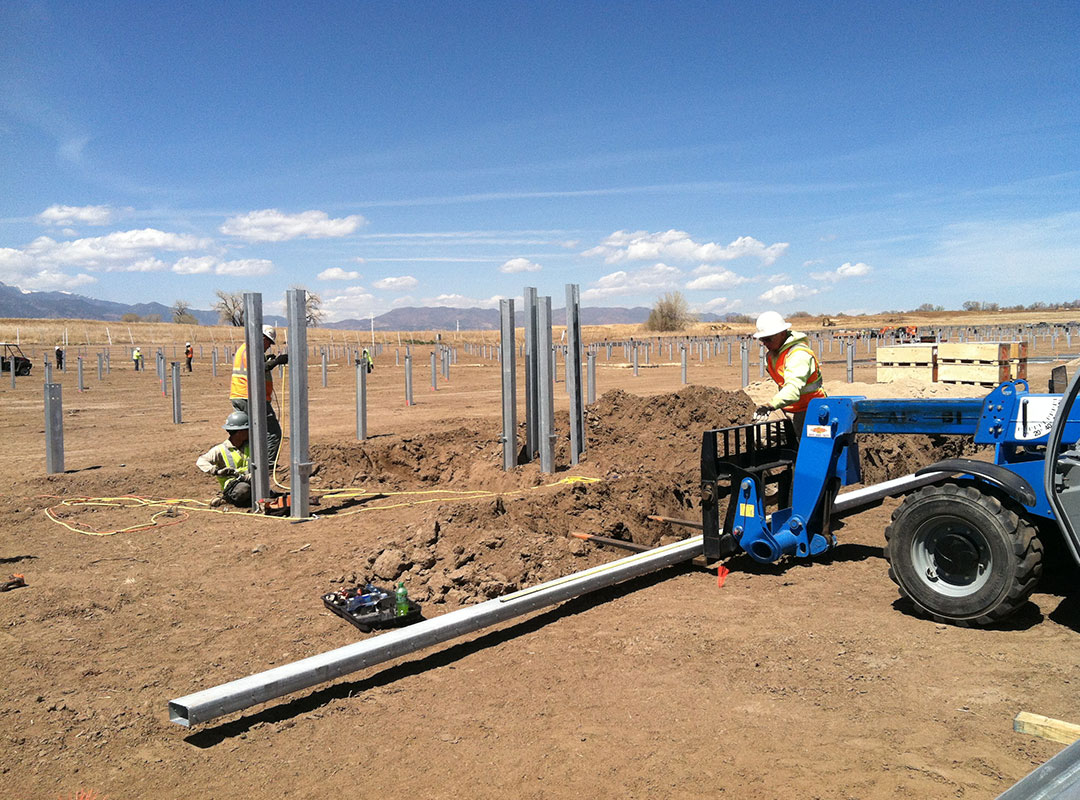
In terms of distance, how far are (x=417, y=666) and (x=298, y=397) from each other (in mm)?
4055

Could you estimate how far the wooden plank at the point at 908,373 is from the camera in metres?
16.2

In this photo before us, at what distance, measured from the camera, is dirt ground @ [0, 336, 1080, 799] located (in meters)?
3.46

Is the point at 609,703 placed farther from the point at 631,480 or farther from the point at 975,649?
the point at 631,480

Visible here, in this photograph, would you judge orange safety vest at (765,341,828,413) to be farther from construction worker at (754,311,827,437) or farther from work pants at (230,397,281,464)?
work pants at (230,397,281,464)

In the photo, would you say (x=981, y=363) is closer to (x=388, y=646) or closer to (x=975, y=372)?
(x=975, y=372)

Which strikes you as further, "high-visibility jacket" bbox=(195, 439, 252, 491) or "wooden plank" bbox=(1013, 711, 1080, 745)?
"high-visibility jacket" bbox=(195, 439, 252, 491)

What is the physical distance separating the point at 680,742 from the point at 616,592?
229 cm

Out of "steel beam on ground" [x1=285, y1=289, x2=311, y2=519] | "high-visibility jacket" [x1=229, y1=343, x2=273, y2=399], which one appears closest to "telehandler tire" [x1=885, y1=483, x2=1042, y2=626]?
"steel beam on ground" [x1=285, y1=289, x2=311, y2=519]

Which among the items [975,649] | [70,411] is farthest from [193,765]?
[70,411]

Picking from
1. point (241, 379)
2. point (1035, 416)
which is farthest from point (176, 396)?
point (1035, 416)

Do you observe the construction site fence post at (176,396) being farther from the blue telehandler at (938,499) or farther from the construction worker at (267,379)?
the blue telehandler at (938,499)

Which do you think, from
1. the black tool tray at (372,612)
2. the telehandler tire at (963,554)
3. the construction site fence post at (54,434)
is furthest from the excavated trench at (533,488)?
the construction site fence post at (54,434)

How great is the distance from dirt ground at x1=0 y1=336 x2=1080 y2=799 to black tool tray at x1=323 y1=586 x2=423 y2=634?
0.35ft

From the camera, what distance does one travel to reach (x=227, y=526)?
7.88 m
